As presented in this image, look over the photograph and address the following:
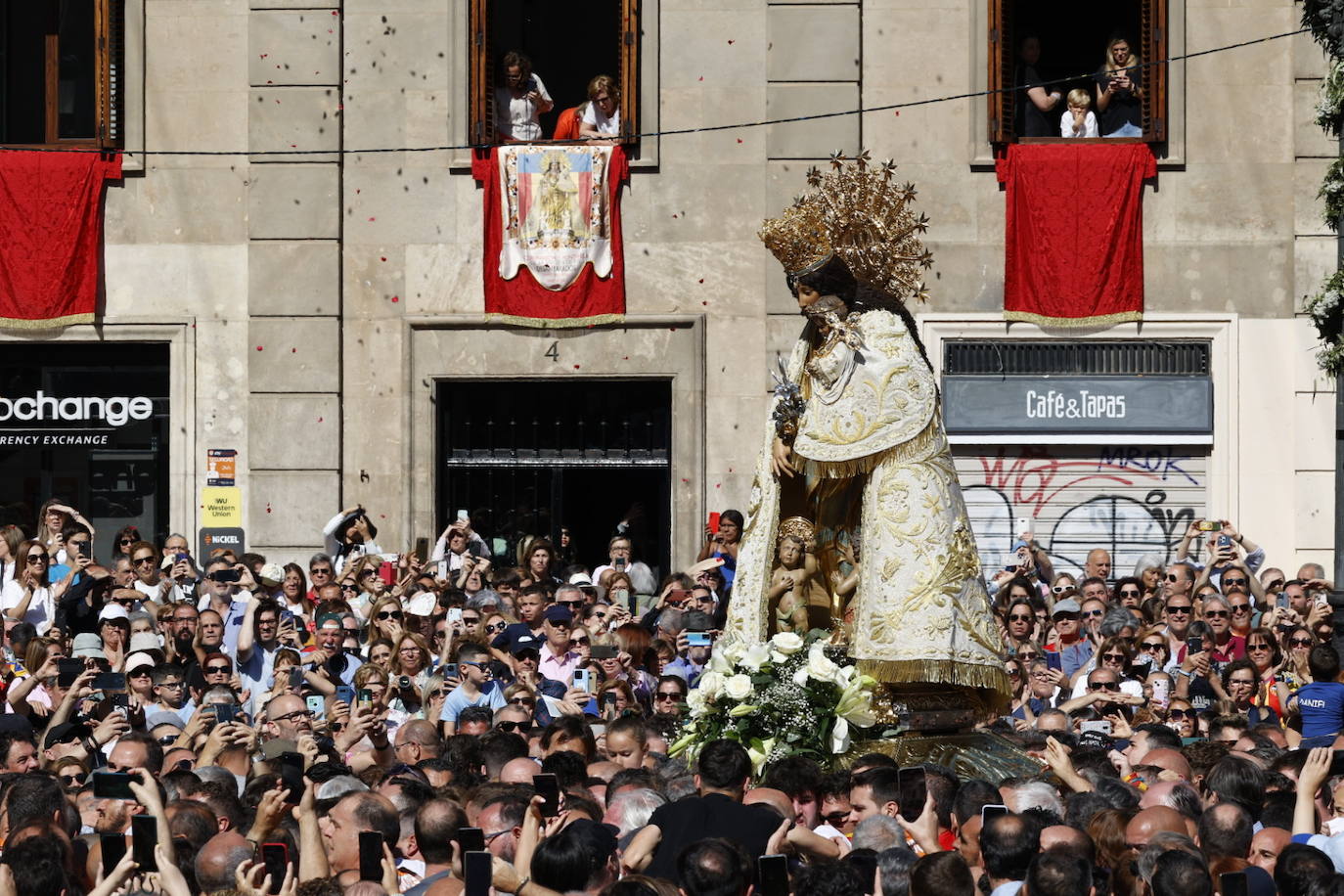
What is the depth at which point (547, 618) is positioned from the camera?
15.0m

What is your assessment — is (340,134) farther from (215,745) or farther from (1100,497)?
(215,745)

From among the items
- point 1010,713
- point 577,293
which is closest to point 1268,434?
point 577,293

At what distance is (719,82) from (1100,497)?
5.19m

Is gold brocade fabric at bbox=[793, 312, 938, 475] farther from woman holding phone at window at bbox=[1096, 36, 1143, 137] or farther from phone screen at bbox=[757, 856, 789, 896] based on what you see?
woman holding phone at window at bbox=[1096, 36, 1143, 137]

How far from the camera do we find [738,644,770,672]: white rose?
11.9 m

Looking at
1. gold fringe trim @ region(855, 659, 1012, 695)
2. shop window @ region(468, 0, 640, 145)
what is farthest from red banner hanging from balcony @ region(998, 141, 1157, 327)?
gold fringe trim @ region(855, 659, 1012, 695)

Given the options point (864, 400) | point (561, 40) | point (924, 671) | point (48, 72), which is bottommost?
point (924, 671)

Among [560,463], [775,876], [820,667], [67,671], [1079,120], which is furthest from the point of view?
[560,463]

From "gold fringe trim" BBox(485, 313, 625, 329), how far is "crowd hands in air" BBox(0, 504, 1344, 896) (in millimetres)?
2593

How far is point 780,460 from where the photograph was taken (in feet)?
40.9

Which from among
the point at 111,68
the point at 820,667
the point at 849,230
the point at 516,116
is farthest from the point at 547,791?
the point at 111,68

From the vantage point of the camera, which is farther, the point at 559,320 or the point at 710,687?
the point at 559,320

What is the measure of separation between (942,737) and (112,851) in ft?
18.1

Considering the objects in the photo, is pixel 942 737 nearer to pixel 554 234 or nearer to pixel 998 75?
pixel 554 234
